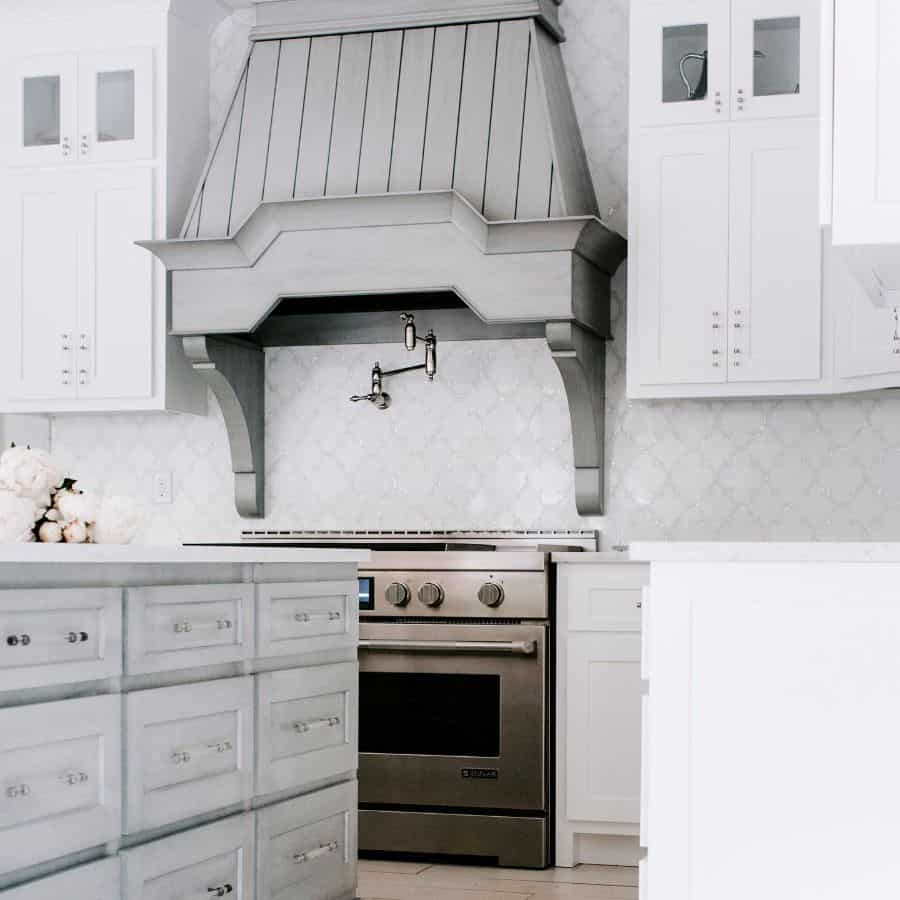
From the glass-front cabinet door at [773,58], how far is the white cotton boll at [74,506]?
2495 millimetres

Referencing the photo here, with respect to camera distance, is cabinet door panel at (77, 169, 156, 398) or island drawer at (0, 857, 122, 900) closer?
island drawer at (0, 857, 122, 900)

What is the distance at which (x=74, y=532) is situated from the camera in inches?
99.9

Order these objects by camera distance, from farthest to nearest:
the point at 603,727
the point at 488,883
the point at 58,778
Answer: the point at 603,727, the point at 488,883, the point at 58,778

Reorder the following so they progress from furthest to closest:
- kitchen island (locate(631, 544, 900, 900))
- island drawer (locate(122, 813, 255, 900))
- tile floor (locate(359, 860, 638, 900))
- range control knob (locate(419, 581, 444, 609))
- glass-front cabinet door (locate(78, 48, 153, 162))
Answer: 1. glass-front cabinet door (locate(78, 48, 153, 162))
2. range control knob (locate(419, 581, 444, 609))
3. tile floor (locate(359, 860, 638, 900))
4. island drawer (locate(122, 813, 255, 900))
5. kitchen island (locate(631, 544, 900, 900))

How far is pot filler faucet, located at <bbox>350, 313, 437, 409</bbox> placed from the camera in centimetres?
465

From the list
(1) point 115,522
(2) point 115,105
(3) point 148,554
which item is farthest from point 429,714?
(2) point 115,105

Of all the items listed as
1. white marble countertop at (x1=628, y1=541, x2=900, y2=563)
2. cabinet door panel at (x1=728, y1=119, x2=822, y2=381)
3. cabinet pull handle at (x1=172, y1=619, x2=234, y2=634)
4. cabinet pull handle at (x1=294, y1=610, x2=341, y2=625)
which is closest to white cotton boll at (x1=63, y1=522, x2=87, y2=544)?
cabinet pull handle at (x1=172, y1=619, x2=234, y2=634)

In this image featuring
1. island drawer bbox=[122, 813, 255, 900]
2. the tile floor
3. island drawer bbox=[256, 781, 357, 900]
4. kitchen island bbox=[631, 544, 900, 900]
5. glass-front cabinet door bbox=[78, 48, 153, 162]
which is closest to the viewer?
kitchen island bbox=[631, 544, 900, 900]

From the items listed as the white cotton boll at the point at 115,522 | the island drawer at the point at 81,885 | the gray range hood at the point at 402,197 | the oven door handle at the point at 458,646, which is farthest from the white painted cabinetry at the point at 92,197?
the island drawer at the point at 81,885

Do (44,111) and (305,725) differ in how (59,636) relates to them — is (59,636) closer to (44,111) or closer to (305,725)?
(305,725)

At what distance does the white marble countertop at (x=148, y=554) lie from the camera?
217cm

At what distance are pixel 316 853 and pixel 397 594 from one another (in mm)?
1193

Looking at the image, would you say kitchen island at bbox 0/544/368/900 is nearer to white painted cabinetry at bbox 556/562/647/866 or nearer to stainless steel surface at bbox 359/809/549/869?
stainless steel surface at bbox 359/809/549/869

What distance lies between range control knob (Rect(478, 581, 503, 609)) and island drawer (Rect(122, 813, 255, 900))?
4.74ft
